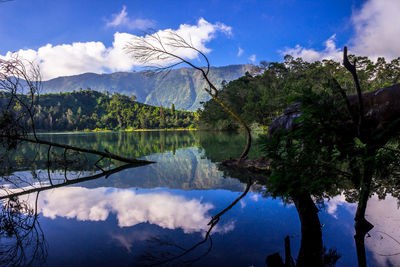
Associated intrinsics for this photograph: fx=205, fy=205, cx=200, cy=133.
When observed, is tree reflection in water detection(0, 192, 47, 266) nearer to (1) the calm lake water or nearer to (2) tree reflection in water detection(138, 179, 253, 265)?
(1) the calm lake water

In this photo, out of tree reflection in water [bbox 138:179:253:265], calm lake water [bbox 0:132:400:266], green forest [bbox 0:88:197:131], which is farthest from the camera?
green forest [bbox 0:88:197:131]

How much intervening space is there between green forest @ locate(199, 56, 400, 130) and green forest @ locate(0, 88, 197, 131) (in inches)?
2079

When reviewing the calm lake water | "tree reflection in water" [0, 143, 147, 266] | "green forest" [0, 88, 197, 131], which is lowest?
"tree reflection in water" [0, 143, 147, 266]

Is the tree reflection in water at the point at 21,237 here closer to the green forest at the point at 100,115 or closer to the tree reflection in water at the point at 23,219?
the tree reflection in water at the point at 23,219

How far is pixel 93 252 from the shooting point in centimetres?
318

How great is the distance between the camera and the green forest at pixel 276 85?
39.6 meters

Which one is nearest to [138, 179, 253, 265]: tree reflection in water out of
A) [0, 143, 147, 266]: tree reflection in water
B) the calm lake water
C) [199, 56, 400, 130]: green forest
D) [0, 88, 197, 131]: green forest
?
the calm lake water

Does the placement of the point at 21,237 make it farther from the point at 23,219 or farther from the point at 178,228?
the point at 178,228

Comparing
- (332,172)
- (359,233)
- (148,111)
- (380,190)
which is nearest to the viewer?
(332,172)

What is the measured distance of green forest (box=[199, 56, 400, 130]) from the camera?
3962cm

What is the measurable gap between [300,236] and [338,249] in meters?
0.53

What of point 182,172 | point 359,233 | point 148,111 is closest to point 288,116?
point 359,233

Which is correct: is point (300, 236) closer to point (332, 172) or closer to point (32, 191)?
point (332, 172)

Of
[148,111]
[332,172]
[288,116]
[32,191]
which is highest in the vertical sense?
[148,111]
